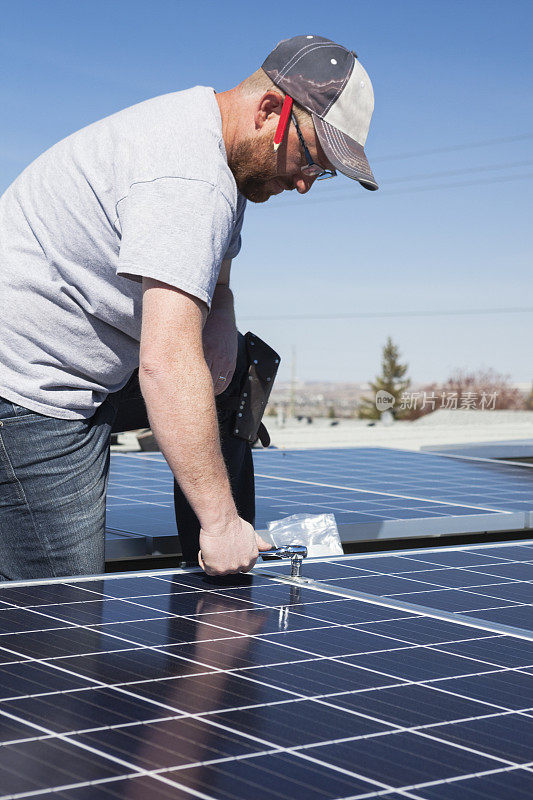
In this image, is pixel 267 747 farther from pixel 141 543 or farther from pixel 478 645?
pixel 141 543

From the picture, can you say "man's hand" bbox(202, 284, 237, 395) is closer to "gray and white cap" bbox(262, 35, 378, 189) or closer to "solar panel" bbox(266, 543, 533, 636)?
"solar panel" bbox(266, 543, 533, 636)

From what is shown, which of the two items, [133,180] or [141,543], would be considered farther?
[141,543]

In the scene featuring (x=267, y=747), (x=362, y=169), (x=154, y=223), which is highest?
(x=362, y=169)

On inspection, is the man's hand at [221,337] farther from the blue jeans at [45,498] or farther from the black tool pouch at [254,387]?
the blue jeans at [45,498]

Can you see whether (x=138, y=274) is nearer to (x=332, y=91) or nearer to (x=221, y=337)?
(x=332, y=91)

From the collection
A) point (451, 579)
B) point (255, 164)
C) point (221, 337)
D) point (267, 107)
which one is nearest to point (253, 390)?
point (221, 337)

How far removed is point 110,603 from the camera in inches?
123

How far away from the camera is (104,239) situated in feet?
11.4

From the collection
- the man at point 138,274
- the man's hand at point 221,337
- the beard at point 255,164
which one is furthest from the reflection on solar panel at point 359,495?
the beard at point 255,164

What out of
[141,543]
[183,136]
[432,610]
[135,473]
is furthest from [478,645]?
[135,473]

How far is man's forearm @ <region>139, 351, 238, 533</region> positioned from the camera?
3100 millimetres

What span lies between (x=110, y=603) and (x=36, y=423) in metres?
0.86

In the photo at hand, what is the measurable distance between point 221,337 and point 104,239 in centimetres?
86

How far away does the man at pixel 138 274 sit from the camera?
3109 millimetres
